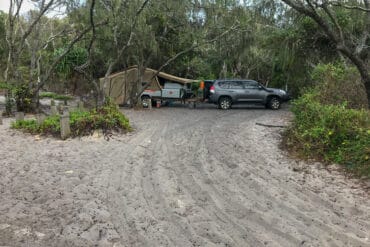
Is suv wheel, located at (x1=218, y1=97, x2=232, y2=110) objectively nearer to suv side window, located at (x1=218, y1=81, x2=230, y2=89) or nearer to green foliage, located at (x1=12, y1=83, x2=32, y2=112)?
suv side window, located at (x1=218, y1=81, x2=230, y2=89)

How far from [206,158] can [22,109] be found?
34.5ft

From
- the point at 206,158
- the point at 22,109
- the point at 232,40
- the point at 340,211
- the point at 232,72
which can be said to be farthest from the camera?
the point at 232,72

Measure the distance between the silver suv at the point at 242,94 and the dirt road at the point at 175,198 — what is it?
34.3 ft

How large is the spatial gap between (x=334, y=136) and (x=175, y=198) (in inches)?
143

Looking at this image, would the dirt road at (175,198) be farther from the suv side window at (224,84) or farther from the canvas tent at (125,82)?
the canvas tent at (125,82)

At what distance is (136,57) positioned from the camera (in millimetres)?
18828

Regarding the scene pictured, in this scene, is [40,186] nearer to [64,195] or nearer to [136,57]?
[64,195]

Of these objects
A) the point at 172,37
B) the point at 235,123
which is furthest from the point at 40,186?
the point at 172,37

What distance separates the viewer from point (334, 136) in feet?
21.5

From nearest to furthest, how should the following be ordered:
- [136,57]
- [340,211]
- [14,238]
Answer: [14,238]
[340,211]
[136,57]

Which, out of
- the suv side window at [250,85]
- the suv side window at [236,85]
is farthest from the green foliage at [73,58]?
the suv side window at [250,85]

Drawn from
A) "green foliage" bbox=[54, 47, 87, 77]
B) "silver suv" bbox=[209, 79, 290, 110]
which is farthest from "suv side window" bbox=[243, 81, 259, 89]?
"green foliage" bbox=[54, 47, 87, 77]

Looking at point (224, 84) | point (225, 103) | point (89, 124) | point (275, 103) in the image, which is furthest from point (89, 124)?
point (275, 103)

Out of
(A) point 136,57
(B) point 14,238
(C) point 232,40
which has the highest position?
(C) point 232,40
